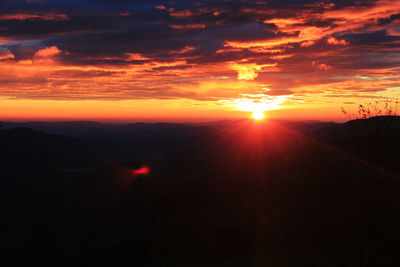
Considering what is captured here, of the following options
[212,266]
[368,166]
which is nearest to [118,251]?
[212,266]

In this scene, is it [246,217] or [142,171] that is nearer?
[246,217]

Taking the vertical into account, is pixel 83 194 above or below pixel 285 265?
below

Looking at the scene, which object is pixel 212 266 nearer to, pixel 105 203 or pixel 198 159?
pixel 105 203

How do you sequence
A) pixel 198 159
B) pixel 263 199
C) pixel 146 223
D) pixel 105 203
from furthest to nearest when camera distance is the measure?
pixel 198 159 → pixel 105 203 → pixel 146 223 → pixel 263 199

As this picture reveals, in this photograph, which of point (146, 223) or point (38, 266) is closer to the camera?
point (38, 266)

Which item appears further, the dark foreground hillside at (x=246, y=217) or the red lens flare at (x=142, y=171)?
the red lens flare at (x=142, y=171)

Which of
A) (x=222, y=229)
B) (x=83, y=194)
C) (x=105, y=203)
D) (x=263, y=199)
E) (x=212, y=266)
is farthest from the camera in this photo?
(x=83, y=194)

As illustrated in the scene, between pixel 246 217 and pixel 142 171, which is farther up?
pixel 246 217

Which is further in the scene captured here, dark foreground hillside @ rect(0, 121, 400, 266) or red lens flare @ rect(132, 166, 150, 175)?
red lens flare @ rect(132, 166, 150, 175)

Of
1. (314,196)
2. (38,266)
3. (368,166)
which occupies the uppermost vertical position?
(368,166)
